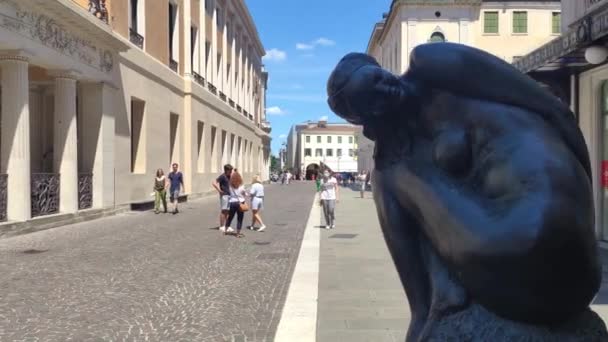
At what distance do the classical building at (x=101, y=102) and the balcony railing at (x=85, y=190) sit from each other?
5 centimetres

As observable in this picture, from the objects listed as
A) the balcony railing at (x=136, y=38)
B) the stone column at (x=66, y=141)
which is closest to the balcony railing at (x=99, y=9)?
the stone column at (x=66, y=141)

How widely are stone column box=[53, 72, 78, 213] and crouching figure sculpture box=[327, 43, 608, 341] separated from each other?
15.5 m

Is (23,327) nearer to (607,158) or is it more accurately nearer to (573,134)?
(573,134)

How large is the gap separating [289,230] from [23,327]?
356 inches

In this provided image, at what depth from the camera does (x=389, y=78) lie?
1.57 meters

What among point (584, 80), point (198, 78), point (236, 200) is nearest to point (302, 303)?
point (236, 200)

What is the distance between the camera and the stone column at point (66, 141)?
15.6 meters

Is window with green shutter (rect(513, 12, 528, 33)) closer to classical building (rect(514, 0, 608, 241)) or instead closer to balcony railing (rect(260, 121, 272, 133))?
classical building (rect(514, 0, 608, 241))

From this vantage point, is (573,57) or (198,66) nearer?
(573,57)

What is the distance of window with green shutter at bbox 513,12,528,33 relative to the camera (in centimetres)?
3938

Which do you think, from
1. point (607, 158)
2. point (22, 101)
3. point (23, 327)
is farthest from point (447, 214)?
point (22, 101)

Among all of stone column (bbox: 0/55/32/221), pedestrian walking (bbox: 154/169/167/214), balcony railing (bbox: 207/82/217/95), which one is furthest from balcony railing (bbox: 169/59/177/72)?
stone column (bbox: 0/55/32/221)

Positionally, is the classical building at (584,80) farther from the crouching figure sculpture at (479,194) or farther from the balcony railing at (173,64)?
the balcony railing at (173,64)

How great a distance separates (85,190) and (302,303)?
12.7 m
